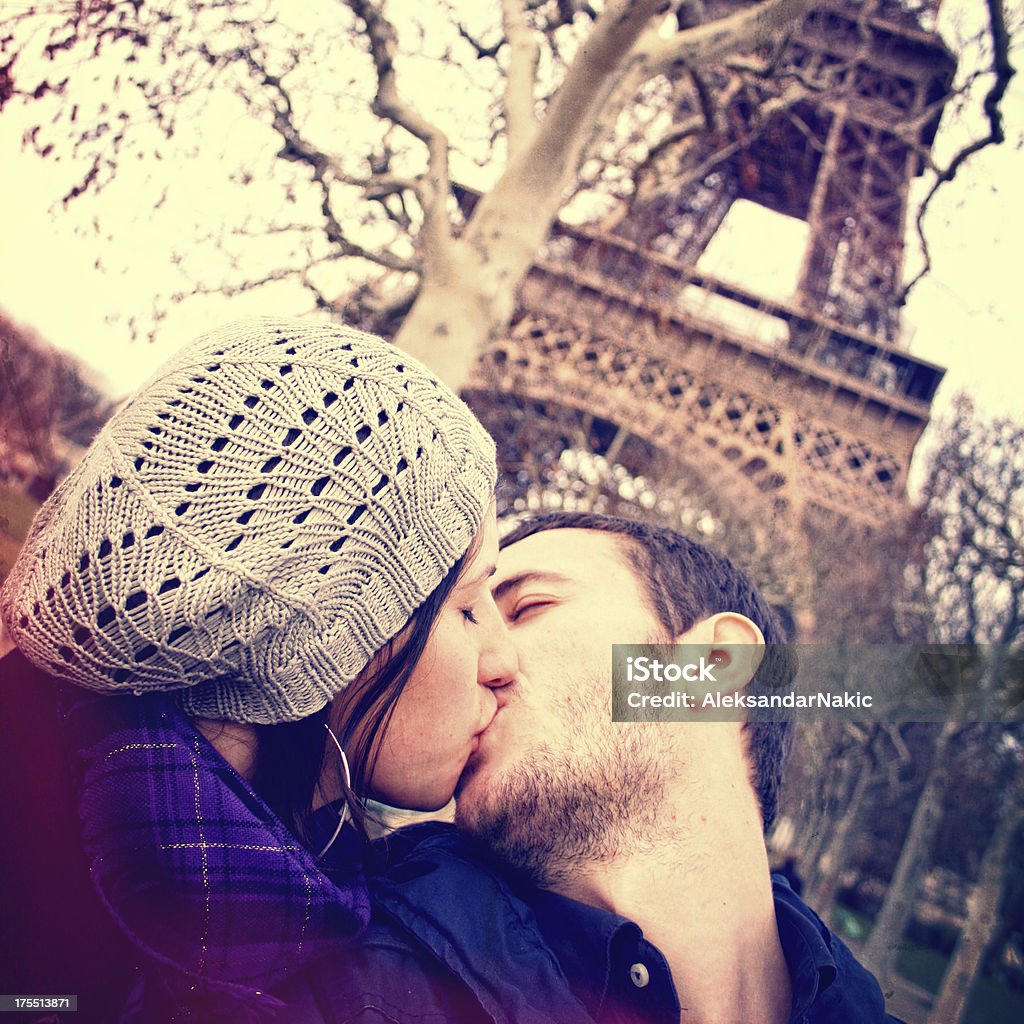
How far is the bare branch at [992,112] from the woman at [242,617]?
9.94ft

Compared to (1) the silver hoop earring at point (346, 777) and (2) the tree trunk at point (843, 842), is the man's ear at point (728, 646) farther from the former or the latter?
(2) the tree trunk at point (843, 842)

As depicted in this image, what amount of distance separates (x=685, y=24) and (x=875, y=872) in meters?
19.9

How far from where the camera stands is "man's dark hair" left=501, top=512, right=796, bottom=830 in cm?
182

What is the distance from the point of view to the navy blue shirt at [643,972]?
1367 millimetres

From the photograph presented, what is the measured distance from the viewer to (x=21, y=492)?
1.59 meters

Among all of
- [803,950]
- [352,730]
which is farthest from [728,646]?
[352,730]

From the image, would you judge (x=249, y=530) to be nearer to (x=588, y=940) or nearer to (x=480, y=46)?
(x=588, y=940)

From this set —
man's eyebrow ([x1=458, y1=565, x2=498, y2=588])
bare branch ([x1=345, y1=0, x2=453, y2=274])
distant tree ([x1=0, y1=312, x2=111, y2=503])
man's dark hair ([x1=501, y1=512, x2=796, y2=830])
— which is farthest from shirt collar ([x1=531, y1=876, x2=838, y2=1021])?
bare branch ([x1=345, y1=0, x2=453, y2=274])

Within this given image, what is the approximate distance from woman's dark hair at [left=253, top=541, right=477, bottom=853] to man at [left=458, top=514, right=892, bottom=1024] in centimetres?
27

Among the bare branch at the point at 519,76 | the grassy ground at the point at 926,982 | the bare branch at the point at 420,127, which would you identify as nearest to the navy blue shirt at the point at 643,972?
the bare branch at the point at 420,127

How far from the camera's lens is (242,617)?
1128 millimetres

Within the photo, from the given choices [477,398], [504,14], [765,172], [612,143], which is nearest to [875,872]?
[765,172]

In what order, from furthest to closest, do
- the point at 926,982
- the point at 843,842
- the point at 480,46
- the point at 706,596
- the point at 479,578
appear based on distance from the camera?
the point at 926,982 → the point at 843,842 → the point at 480,46 → the point at 706,596 → the point at 479,578

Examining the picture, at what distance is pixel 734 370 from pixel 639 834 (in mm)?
9197
